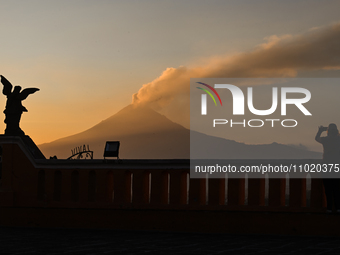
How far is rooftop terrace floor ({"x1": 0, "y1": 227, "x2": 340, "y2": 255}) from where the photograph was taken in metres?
6.02

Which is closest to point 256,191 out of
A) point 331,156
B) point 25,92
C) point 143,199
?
point 331,156

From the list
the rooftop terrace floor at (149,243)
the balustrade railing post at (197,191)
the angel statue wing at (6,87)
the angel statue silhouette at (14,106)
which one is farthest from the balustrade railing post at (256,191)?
the angel statue wing at (6,87)

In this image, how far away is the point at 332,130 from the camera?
8.46 m

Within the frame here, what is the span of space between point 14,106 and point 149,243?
16.2 feet

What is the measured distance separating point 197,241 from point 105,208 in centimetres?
248

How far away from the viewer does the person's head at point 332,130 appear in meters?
8.43

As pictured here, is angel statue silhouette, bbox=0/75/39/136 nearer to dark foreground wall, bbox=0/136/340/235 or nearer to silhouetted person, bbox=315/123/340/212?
dark foreground wall, bbox=0/136/340/235

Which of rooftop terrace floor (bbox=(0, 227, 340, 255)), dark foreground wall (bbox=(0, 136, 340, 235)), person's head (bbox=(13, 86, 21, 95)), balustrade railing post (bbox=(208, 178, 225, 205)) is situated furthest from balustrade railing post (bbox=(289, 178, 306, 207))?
person's head (bbox=(13, 86, 21, 95))

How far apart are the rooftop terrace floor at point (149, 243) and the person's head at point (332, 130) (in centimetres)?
172

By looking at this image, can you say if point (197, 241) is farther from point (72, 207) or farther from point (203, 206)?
point (72, 207)

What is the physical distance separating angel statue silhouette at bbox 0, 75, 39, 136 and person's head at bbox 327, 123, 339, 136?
5.86m

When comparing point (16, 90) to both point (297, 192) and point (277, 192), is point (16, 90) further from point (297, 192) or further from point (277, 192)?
point (297, 192)

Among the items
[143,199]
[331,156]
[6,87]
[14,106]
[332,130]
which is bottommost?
[143,199]

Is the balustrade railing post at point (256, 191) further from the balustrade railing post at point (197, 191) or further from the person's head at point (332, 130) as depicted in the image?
the person's head at point (332, 130)
